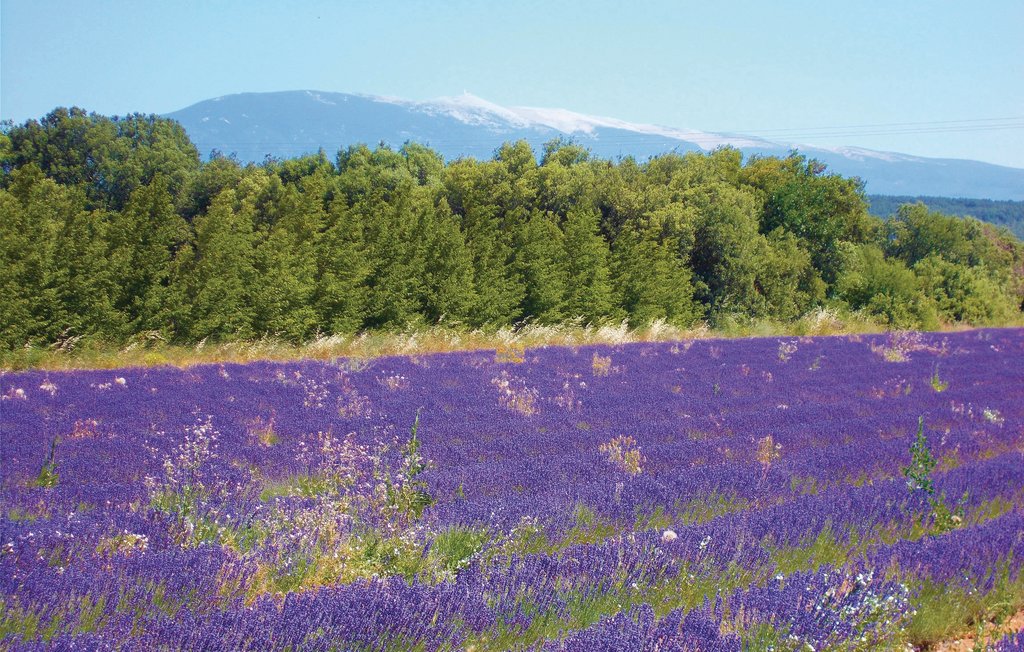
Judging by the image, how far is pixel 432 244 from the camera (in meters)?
20.0

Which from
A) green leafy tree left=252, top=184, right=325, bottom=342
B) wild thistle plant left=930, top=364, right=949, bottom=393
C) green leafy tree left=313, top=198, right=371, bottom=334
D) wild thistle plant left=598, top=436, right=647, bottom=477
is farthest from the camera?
green leafy tree left=313, top=198, right=371, bottom=334

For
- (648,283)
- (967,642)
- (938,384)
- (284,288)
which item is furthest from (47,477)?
(648,283)

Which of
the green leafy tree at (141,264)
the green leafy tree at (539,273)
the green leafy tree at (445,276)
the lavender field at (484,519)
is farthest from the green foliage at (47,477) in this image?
the green leafy tree at (539,273)

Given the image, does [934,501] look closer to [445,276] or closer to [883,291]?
[445,276]

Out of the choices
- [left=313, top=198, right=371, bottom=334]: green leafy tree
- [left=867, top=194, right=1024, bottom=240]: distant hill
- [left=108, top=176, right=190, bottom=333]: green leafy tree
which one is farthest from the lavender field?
[left=867, top=194, right=1024, bottom=240]: distant hill

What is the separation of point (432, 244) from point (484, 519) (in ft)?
52.0

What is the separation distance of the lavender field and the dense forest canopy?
5787 millimetres

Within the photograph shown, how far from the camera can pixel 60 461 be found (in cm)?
580

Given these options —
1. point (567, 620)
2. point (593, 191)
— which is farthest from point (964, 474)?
point (593, 191)

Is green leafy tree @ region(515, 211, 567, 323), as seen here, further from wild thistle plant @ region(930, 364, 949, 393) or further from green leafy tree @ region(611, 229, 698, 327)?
wild thistle plant @ region(930, 364, 949, 393)

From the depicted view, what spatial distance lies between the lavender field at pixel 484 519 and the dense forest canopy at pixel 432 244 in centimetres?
579

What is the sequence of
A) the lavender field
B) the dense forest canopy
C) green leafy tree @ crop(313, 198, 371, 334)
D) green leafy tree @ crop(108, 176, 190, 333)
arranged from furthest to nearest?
green leafy tree @ crop(313, 198, 371, 334)
the dense forest canopy
green leafy tree @ crop(108, 176, 190, 333)
the lavender field

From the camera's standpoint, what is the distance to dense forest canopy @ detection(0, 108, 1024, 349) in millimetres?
15281

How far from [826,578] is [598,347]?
12.3 m
